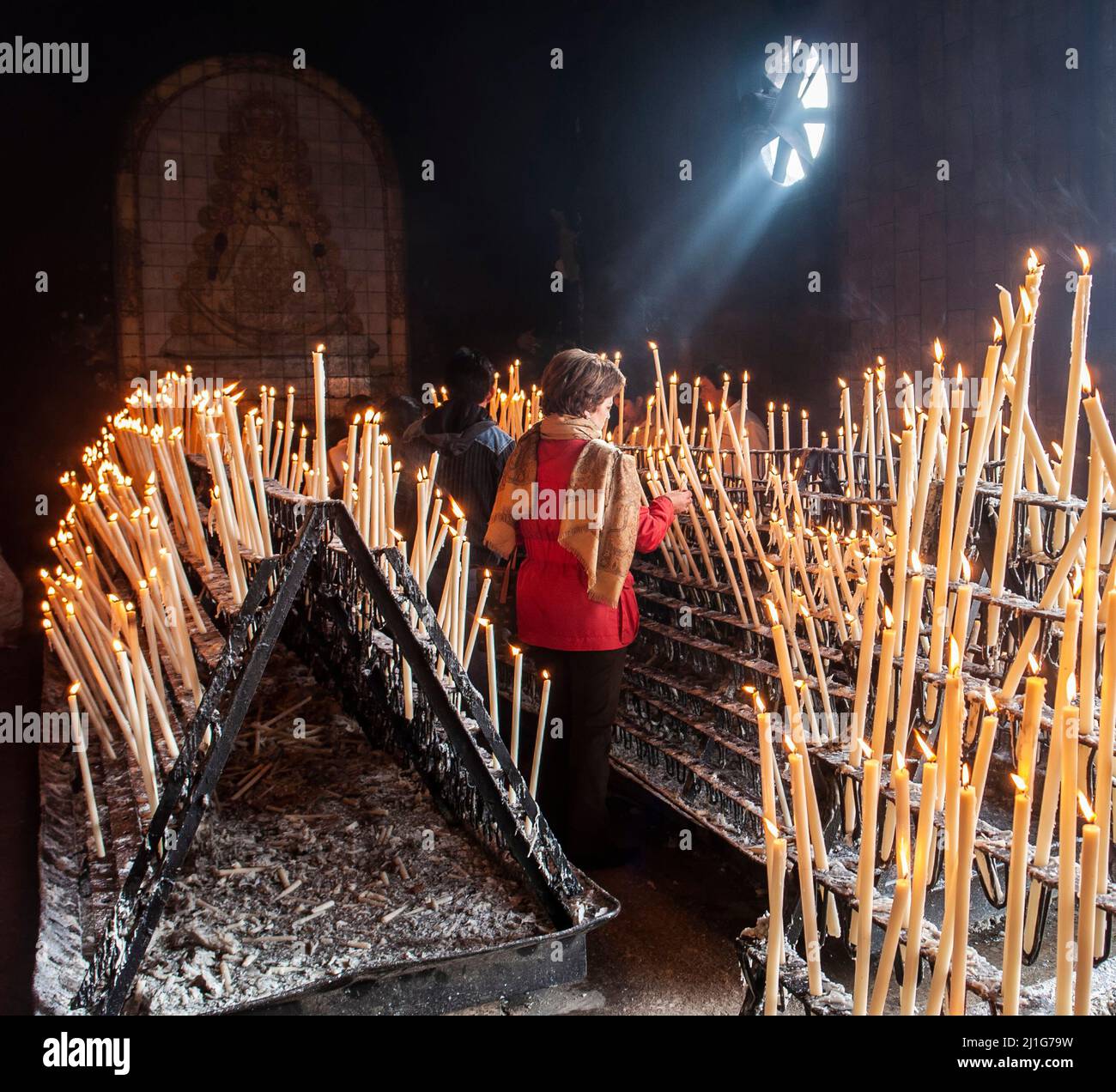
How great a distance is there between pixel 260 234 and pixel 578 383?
4.90m

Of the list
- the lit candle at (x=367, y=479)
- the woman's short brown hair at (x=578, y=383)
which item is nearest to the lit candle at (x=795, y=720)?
the lit candle at (x=367, y=479)

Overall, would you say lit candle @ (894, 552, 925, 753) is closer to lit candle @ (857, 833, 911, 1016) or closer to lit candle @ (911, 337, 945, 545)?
lit candle @ (911, 337, 945, 545)

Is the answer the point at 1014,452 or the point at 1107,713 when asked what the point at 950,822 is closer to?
the point at 1107,713

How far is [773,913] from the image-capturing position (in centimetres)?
116

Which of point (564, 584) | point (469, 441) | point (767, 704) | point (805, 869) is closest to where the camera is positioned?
point (805, 869)

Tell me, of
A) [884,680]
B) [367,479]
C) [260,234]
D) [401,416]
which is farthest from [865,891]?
[260,234]

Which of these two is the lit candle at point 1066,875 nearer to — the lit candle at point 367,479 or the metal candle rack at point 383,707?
the metal candle rack at point 383,707

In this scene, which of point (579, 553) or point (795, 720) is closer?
point (795, 720)

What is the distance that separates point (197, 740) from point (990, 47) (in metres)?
5.10

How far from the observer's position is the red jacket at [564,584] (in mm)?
2656

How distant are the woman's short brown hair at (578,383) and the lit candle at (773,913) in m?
1.64

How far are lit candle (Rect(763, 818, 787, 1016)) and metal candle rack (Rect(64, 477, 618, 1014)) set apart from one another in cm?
78

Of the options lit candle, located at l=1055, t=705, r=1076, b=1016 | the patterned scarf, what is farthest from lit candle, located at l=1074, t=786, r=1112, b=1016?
the patterned scarf

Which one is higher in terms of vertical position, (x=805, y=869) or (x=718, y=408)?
(x=718, y=408)
